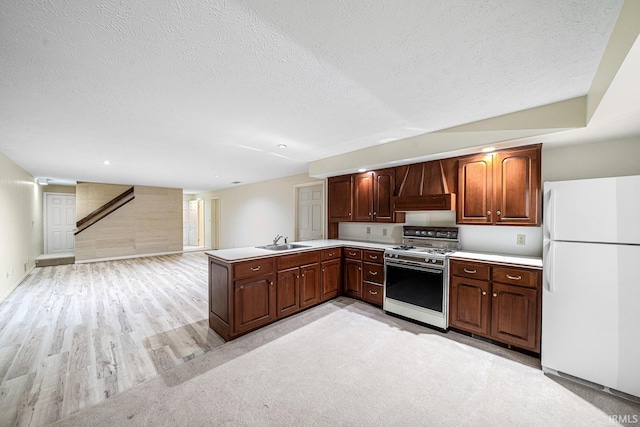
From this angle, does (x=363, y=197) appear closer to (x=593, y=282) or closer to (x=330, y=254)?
(x=330, y=254)

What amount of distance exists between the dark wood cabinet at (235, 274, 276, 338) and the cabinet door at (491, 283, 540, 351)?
2.45 m

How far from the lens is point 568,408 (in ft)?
5.79

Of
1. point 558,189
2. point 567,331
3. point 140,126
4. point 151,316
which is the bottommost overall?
point 151,316

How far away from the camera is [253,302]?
111 inches

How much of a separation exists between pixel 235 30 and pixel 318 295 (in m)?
3.19

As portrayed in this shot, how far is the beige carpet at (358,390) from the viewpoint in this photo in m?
1.67

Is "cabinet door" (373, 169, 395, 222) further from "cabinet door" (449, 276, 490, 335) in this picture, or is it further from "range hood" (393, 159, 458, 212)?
"cabinet door" (449, 276, 490, 335)

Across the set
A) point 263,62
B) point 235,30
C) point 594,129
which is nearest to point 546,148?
point 594,129

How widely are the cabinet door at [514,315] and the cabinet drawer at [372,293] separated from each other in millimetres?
1354

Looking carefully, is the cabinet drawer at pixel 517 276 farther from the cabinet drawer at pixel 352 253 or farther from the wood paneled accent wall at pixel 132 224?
the wood paneled accent wall at pixel 132 224

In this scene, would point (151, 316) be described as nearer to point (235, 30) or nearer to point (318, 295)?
point (318, 295)

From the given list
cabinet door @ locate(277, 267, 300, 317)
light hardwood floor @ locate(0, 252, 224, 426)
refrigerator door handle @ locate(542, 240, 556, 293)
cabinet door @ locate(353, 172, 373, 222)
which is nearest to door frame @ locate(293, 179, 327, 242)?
cabinet door @ locate(353, 172, 373, 222)

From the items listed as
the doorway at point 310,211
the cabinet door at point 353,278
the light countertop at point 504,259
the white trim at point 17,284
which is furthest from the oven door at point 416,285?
the white trim at point 17,284

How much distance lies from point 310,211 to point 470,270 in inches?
134
